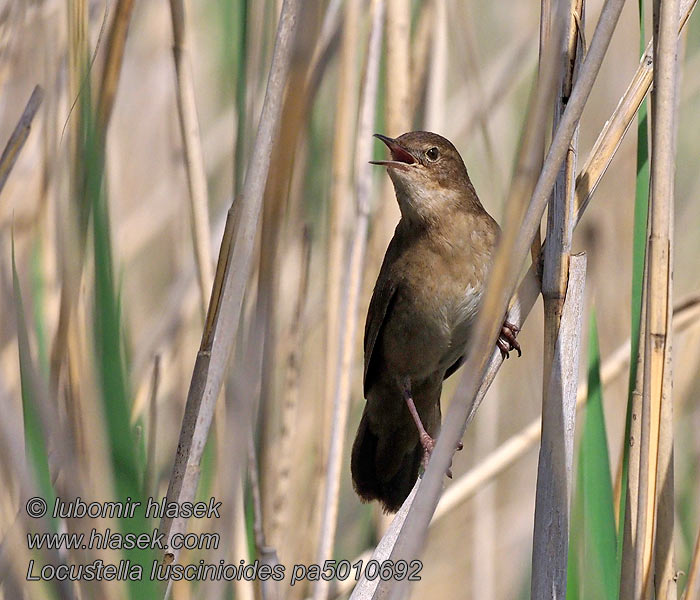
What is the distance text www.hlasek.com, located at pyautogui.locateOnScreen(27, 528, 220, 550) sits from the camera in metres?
1.06

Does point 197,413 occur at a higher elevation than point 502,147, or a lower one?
lower

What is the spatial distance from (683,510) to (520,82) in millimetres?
1249

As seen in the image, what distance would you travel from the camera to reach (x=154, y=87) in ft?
8.83

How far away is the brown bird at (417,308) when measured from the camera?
211 centimetres

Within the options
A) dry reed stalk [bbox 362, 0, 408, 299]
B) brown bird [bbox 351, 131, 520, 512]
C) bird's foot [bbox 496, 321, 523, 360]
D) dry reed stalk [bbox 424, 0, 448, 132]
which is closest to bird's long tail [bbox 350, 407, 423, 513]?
brown bird [bbox 351, 131, 520, 512]

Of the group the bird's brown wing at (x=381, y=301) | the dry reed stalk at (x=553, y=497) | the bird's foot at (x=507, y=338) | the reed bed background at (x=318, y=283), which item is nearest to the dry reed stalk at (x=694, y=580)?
the reed bed background at (x=318, y=283)

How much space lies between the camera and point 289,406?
2.00 metres

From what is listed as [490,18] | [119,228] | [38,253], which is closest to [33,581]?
[38,253]

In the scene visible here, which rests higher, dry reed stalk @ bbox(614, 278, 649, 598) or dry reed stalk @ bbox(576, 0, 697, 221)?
dry reed stalk @ bbox(576, 0, 697, 221)

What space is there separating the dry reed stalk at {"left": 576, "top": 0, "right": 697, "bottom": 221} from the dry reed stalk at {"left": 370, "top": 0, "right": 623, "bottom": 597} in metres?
0.31

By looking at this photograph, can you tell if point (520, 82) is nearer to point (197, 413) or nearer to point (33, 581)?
point (197, 413)

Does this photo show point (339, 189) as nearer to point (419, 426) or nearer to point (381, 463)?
point (419, 426)

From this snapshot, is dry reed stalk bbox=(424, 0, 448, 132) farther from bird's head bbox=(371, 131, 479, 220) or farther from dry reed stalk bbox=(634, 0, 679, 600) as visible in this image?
dry reed stalk bbox=(634, 0, 679, 600)

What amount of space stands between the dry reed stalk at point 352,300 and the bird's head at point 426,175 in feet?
0.25
